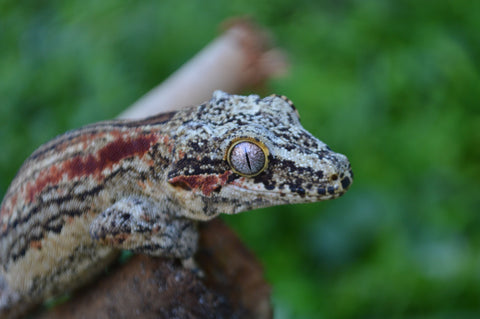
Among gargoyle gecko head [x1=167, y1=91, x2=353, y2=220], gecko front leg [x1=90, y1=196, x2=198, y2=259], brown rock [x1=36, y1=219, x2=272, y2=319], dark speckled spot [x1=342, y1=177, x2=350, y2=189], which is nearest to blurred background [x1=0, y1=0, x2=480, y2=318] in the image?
brown rock [x1=36, y1=219, x2=272, y2=319]

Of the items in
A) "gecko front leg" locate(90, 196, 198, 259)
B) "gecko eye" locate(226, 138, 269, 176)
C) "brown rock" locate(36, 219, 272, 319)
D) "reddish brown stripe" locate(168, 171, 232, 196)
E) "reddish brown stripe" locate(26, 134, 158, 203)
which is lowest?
"brown rock" locate(36, 219, 272, 319)

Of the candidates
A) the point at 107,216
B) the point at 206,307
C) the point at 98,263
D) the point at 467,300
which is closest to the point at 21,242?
the point at 98,263

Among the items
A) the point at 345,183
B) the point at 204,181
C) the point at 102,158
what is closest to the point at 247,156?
the point at 204,181

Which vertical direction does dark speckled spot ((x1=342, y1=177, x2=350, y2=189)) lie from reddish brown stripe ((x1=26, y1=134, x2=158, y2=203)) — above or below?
below

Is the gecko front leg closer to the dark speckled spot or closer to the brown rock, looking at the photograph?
the brown rock

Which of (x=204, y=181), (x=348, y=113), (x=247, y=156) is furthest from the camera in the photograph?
(x=348, y=113)

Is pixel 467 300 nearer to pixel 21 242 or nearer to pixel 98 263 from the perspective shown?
pixel 98 263

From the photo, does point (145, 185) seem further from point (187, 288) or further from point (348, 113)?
point (348, 113)
